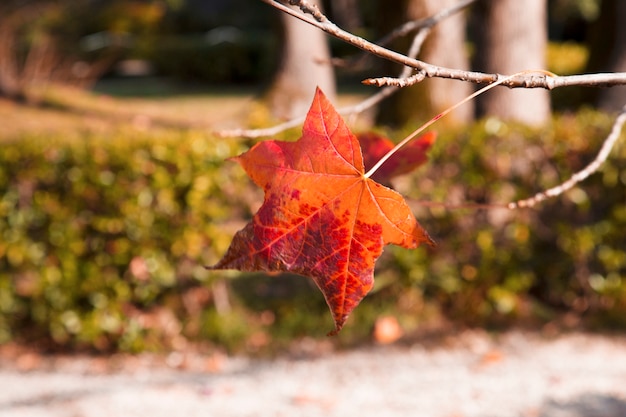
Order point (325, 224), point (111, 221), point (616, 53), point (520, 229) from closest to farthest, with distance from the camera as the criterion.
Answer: point (325, 224) → point (111, 221) → point (520, 229) → point (616, 53)

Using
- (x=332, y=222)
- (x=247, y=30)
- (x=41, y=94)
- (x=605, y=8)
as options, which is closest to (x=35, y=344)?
(x=332, y=222)

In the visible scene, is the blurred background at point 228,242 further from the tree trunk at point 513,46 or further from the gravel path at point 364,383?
the tree trunk at point 513,46

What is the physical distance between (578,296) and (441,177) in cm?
131

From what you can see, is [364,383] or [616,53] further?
[616,53]

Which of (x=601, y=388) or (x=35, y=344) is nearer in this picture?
(x=601, y=388)

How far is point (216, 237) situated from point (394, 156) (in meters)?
3.52

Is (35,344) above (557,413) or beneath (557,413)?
above

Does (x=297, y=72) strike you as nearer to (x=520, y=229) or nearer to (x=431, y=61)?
(x=431, y=61)

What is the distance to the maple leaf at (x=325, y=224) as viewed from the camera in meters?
0.94

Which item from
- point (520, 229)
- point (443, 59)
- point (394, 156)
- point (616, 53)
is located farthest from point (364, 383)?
point (616, 53)

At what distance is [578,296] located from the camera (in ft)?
16.8

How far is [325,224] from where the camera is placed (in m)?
0.96

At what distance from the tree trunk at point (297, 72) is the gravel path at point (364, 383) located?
20.2 ft

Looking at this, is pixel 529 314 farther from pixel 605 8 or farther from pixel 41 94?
pixel 41 94
